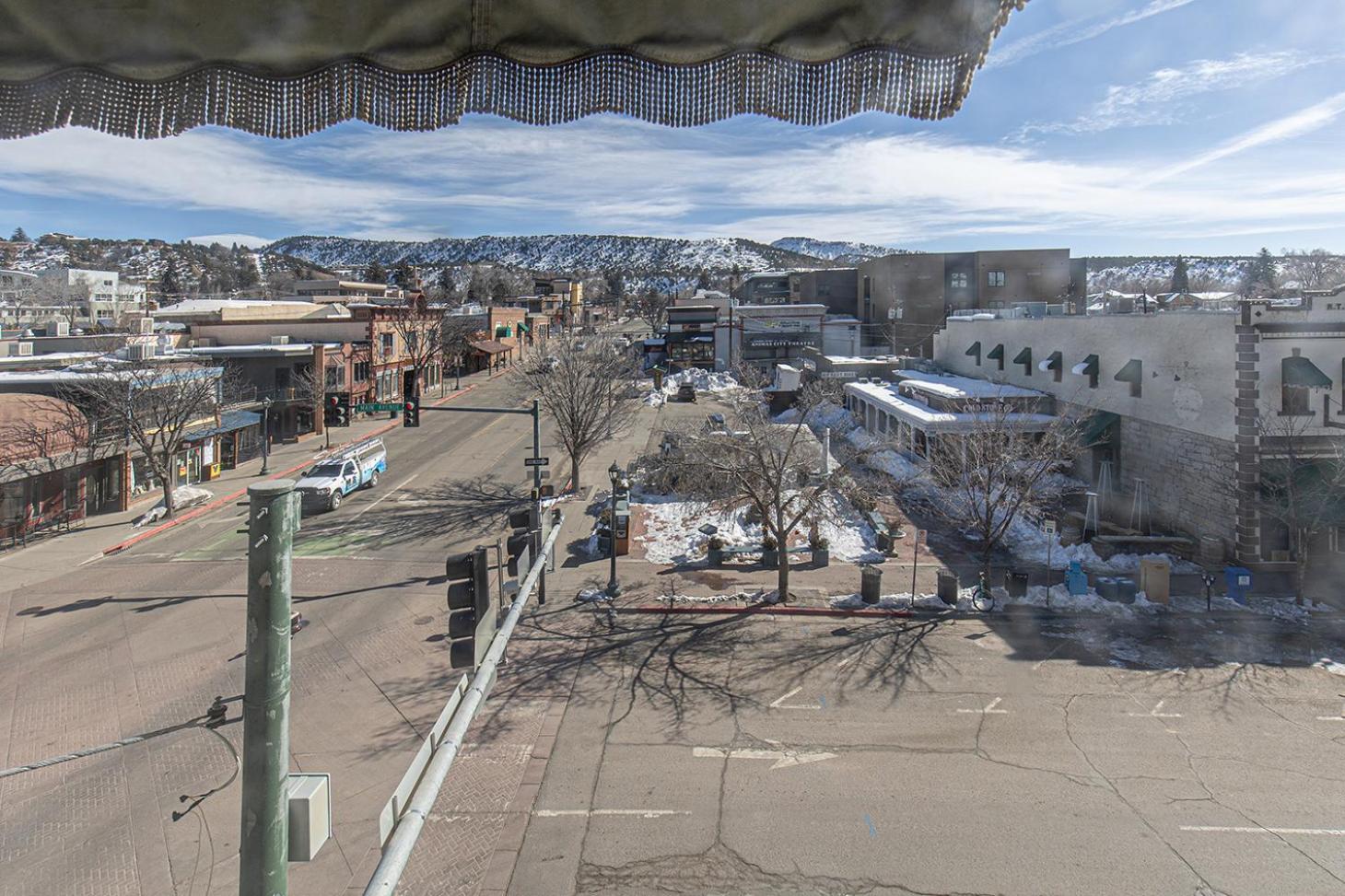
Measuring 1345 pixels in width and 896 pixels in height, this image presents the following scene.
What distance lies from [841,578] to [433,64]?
62.5 feet

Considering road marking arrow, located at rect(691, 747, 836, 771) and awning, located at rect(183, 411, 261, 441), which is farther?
awning, located at rect(183, 411, 261, 441)

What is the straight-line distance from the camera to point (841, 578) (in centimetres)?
2038

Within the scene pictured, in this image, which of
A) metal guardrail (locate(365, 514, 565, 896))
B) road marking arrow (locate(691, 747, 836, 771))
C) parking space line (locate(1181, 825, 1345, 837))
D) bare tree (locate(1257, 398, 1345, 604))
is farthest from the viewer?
bare tree (locate(1257, 398, 1345, 604))

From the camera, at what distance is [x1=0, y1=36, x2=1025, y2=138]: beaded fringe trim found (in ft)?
9.22

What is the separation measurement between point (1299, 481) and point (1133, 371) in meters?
6.30

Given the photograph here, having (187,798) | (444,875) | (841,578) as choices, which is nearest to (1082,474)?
(841,578)

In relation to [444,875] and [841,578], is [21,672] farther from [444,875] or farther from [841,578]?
[841,578]

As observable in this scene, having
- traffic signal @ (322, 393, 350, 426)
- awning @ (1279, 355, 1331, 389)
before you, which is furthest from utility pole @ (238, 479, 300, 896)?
traffic signal @ (322, 393, 350, 426)

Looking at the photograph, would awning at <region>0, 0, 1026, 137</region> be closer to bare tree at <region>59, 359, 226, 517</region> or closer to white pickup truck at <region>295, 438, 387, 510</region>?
white pickup truck at <region>295, 438, 387, 510</region>

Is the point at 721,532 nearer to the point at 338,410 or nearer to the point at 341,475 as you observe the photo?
the point at 341,475

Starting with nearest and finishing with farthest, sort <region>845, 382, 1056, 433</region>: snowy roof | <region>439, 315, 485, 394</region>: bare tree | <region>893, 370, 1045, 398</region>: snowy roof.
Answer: <region>845, 382, 1056, 433</region>: snowy roof, <region>893, 370, 1045, 398</region>: snowy roof, <region>439, 315, 485, 394</region>: bare tree

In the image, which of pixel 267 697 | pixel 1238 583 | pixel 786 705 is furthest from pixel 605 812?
pixel 1238 583

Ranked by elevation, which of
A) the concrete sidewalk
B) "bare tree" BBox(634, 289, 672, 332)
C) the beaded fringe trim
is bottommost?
the concrete sidewalk

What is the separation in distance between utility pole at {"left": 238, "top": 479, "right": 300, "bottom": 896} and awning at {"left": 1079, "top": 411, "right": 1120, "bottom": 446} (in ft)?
93.1
